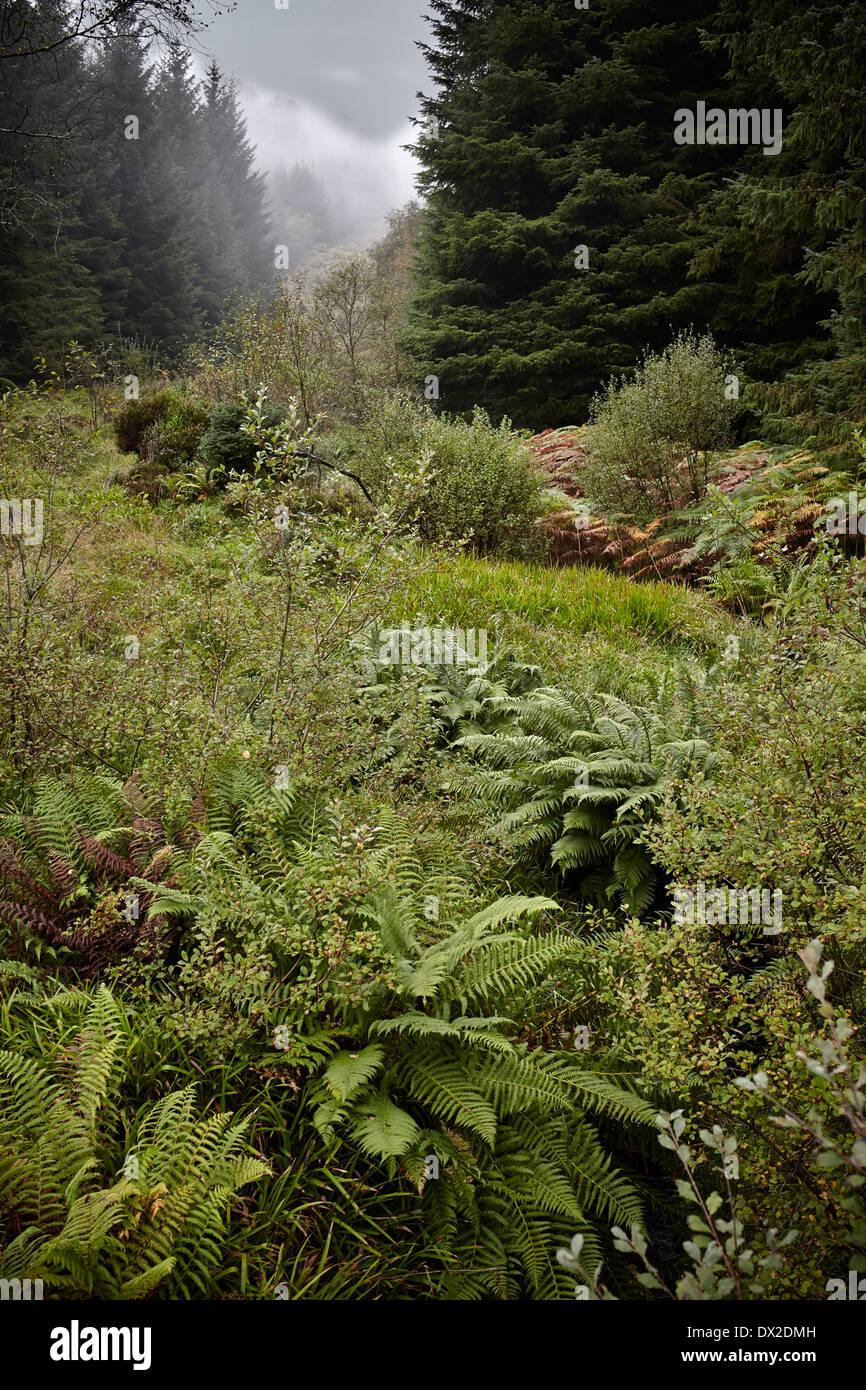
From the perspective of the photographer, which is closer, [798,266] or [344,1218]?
[344,1218]

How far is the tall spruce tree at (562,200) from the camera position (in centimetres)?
1579

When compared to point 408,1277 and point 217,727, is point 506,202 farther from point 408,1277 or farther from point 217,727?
point 408,1277

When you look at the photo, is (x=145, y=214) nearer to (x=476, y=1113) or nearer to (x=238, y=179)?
(x=238, y=179)

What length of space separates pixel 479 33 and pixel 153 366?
41.0 feet

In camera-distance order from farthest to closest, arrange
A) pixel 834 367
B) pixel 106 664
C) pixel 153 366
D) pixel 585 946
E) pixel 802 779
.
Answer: pixel 153 366 → pixel 834 367 → pixel 106 664 → pixel 585 946 → pixel 802 779

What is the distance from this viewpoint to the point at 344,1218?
195 cm

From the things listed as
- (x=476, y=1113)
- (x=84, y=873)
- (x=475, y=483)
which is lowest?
(x=476, y=1113)

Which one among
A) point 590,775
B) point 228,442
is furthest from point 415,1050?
point 228,442

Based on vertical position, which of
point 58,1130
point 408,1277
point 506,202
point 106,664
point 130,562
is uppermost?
point 506,202

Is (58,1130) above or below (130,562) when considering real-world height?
below

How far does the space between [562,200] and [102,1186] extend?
66.6 feet

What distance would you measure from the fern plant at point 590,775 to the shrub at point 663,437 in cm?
639

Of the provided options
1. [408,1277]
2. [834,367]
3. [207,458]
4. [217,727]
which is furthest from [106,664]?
[834,367]

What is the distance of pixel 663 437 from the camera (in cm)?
973
